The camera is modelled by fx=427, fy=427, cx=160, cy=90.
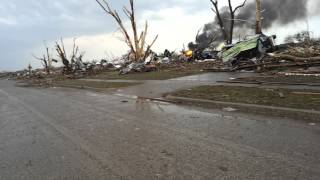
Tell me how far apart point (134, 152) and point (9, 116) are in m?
7.95

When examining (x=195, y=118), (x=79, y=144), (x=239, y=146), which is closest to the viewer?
(x=239, y=146)

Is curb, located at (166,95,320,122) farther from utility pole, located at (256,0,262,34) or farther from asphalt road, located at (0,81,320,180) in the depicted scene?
utility pole, located at (256,0,262,34)

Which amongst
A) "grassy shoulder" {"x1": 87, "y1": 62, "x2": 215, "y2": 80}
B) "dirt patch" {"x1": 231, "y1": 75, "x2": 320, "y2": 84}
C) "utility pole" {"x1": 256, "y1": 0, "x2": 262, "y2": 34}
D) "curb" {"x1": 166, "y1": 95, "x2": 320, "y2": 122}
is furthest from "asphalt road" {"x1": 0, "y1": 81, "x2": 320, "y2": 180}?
"utility pole" {"x1": 256, "y1": 0, "x2": 262, "y2": 34}

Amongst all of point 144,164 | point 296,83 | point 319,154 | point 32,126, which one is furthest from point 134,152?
point 296,83

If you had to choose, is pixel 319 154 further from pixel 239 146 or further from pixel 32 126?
pixel 32 126

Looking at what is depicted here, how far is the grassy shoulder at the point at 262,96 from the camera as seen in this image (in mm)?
10172

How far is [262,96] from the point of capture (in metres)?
11.8

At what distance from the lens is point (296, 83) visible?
45.9 feet

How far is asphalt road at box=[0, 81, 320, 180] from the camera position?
18.3ft

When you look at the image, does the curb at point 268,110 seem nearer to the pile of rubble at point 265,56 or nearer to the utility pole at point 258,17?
the pile of rubble at point 265,56

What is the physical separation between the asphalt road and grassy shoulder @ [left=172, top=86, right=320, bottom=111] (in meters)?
1.15

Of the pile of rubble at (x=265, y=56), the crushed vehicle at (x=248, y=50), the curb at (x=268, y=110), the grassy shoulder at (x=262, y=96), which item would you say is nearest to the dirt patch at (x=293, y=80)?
the grassy shoulder at (x=262, y=96)

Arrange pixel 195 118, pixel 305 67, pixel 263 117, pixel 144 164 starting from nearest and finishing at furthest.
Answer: pixel 144 164, pixel 263 117, pixel 195 118, pixel 305 67

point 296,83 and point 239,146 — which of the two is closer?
point 239,146
